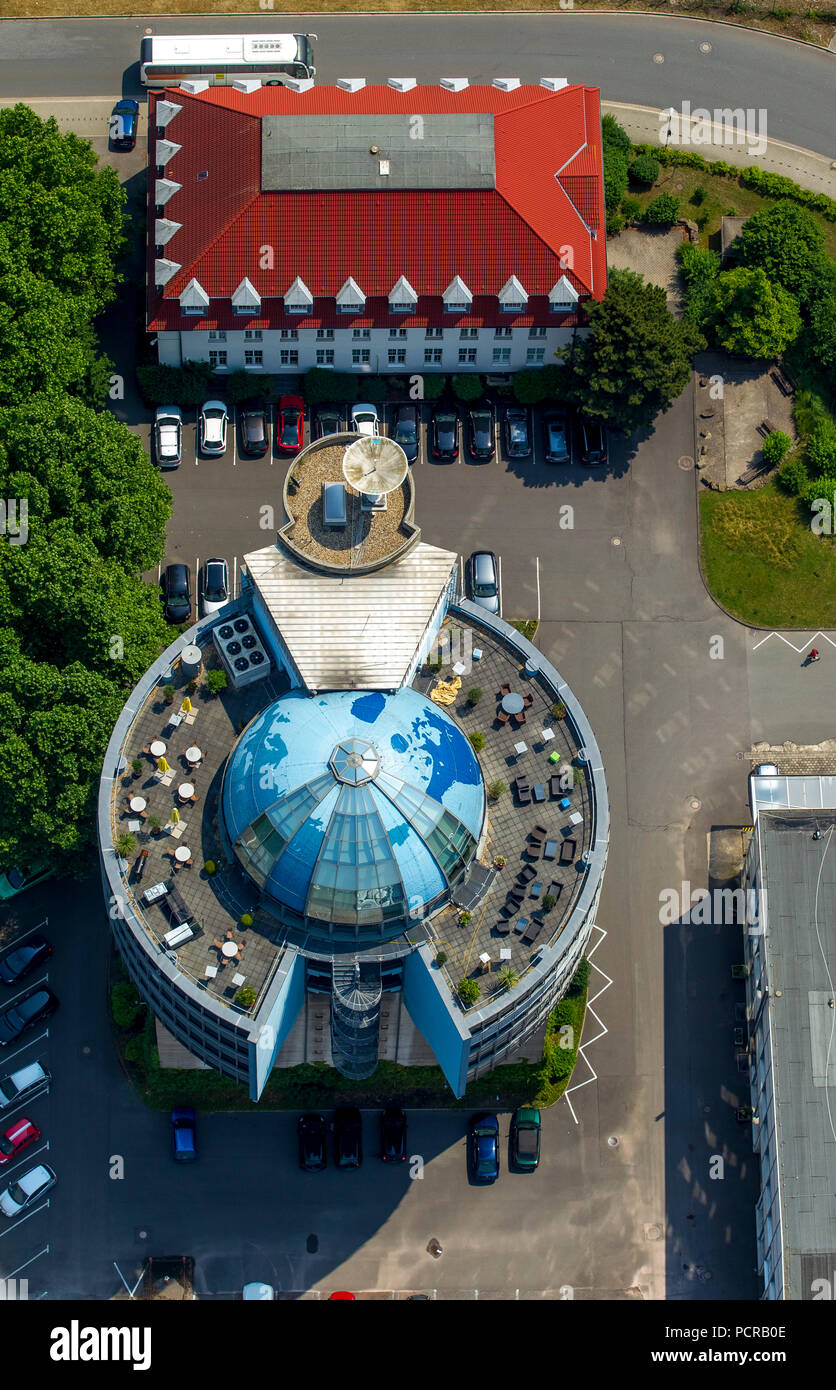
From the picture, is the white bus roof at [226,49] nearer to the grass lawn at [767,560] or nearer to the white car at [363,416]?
the white car at [363,416]

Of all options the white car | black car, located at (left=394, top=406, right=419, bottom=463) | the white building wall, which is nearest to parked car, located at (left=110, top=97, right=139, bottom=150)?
the white building wall

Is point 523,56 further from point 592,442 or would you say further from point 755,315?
point 592,442

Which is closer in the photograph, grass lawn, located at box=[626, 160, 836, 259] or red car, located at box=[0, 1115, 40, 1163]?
red car, located at box=[0, 1115, 40, 1163]

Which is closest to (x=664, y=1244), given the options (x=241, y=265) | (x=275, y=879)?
(x=275, y=879)

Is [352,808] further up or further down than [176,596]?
further down

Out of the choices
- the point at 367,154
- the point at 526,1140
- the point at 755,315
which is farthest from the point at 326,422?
the point at 526,1140

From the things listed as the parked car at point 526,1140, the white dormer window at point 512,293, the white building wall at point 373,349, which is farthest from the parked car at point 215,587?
the parked car at point 526,1140

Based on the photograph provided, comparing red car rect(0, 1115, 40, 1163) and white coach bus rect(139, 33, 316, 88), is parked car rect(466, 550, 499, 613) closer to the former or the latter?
white coach bus rect(139, 33, 316, 88)
